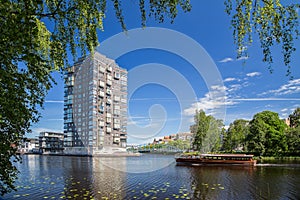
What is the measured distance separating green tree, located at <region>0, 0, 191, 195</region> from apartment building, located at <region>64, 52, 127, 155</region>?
282ft

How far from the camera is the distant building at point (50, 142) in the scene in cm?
14238

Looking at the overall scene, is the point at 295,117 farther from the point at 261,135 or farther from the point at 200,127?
the point at 200,127

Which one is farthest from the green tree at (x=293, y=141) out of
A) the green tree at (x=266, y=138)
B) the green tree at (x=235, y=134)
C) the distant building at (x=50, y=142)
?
the distant building at (x=50, y=142)

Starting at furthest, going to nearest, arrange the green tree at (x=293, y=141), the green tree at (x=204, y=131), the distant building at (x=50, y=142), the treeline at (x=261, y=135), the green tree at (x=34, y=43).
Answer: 1. the distant building at (x=50, y=142)
2. the green tree at (x=204, y=131)
3. the treeline at (x=261, y=135)
4. the green tree at (x=293, y=141)
5. the green tree at (x=34, y=43)

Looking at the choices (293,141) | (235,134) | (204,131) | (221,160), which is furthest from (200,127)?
(221,160)

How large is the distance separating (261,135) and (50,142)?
125562mm

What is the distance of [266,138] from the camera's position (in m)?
64.6

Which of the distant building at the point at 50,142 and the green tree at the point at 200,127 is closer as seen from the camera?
the green tree at the point at 200,127

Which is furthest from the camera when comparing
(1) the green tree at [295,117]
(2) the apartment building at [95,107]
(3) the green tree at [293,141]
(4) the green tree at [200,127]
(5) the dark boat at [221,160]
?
(2) the apartment building at [95,107]

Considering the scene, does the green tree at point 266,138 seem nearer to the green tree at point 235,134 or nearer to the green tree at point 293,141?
the green tree at point 293,141

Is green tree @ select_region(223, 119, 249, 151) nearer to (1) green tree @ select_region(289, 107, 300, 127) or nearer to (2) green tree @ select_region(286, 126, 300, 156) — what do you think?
(1) green tree @ select_region(289, 107, 300, 127)

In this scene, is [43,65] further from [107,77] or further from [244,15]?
[107,77]

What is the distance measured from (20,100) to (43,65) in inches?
48.1

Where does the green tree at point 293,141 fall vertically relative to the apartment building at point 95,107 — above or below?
below
